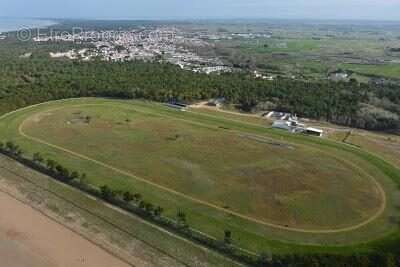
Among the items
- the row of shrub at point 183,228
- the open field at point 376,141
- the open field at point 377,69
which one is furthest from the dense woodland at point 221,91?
the row of shrub at point 183,228

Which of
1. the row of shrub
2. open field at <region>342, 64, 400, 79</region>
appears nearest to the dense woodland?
open field at <region>342, 64, 400, 79</region>

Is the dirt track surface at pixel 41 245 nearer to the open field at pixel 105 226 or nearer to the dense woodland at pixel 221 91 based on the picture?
the open field at pixel 105 226

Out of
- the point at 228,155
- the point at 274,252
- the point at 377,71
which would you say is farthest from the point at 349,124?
the point at 377,71

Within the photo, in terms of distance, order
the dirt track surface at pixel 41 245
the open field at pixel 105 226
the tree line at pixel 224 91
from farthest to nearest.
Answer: the tree line at pixel 224 91
the open field at pixel 105 226
the dirt track surface at pixel 41 245

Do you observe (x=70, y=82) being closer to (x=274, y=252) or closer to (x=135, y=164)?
(x=135, y=164)

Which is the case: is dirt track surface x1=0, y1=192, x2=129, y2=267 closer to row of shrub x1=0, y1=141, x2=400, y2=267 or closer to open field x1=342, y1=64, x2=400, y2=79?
row of shrub x1=0, y1=141, x2=400, y2=267

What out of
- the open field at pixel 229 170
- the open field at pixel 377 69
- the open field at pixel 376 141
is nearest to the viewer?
the open field at pixel 229 170
